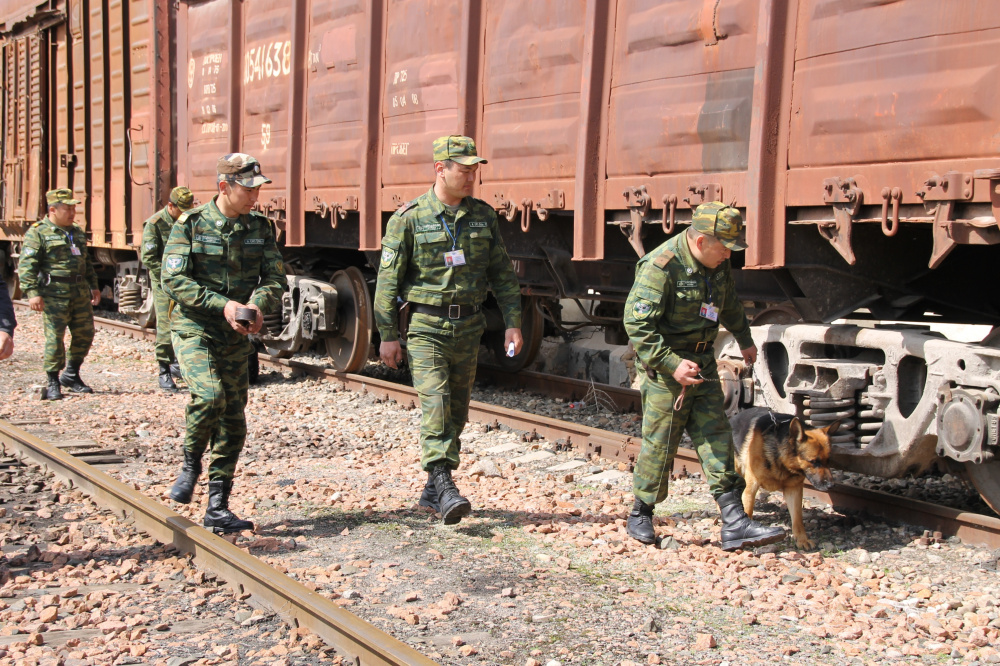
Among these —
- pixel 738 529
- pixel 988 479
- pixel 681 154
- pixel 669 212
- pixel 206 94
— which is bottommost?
pixel 738 529

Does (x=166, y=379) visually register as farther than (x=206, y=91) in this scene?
No

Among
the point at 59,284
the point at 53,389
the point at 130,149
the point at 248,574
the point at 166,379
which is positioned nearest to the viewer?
the point at 248,574

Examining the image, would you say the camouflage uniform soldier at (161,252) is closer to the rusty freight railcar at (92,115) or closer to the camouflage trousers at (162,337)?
the camouflage trousers at (162,337)

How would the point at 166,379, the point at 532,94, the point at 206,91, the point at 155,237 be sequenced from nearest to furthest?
the point at 532,94
the point at 155,237
the point at 166,379
the point at 206,91

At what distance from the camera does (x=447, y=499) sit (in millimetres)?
5113

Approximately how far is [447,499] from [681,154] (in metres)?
2.51

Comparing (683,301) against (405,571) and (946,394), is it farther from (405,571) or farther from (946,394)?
(405,571)

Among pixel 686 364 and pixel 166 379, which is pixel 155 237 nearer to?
pixel 166 379

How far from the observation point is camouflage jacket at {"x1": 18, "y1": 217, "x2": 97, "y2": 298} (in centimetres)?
909

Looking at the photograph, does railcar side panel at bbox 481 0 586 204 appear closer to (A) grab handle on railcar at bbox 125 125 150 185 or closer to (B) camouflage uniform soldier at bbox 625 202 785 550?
(B) camouflage uniform soldier at bbox 625 202 785 550

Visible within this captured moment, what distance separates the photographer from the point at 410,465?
6680 mm

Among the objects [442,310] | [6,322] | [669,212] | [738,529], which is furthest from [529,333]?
[6,322]

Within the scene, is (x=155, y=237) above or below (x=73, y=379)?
above

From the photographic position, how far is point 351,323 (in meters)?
10.1
